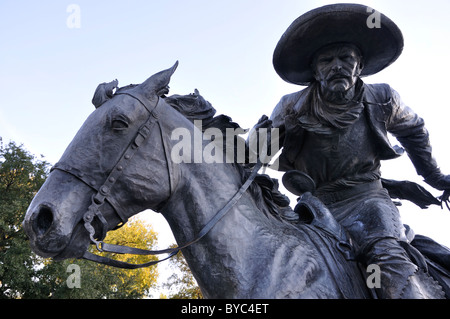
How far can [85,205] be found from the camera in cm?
240

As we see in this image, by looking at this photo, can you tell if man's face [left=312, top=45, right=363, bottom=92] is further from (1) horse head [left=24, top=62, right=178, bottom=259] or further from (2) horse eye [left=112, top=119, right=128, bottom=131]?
(2) horse eye [left=112, top=119, right=128, bottom=131]

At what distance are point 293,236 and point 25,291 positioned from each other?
62.4ft

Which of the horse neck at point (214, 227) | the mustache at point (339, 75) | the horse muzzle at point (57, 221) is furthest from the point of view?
the mustache at point (339, 75)

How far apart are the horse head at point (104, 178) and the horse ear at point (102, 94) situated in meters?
0.03

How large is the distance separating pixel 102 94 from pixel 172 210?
0.84 m

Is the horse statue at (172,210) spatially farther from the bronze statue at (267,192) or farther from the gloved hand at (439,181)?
the gloved hand at (439,181)

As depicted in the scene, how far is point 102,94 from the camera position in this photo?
2.76 m

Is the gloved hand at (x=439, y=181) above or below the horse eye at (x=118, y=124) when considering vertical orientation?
below

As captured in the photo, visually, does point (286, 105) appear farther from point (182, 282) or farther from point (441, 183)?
point (182, 282)

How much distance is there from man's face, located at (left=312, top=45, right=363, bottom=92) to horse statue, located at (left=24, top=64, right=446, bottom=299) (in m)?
1.08

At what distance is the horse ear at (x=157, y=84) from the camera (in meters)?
2.75

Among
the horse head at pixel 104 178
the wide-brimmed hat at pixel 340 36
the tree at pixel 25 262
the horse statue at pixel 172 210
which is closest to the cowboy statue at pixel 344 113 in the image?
→ the wide-brimmed hat at pixel 340 36

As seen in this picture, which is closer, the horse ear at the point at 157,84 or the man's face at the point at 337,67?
the horse ear at the point at 157,84
